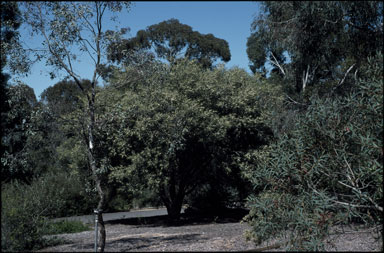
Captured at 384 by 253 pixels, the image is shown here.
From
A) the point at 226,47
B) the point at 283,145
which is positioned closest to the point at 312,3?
the point at 283,145

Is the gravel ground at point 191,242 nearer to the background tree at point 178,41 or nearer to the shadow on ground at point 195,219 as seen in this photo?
the shadow on ground at point 195,219

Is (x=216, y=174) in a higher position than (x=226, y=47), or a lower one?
lower

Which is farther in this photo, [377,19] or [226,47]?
[226,47]

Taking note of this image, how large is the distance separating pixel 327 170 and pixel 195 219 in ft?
38.6

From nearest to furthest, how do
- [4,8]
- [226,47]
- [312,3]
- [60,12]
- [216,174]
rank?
1. [60,12]
2. [4,8]
3. [312,3]
4. [216,174]
5. [226,47]

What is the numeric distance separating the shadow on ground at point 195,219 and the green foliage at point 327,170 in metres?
9.62

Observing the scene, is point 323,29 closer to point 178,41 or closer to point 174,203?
point 174,203

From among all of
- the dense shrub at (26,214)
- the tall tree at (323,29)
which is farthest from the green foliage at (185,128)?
the dense shrub at (26,214)

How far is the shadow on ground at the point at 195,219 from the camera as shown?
1614 centimetres

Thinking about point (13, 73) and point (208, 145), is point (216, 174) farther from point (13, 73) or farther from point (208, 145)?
point (13, 73)

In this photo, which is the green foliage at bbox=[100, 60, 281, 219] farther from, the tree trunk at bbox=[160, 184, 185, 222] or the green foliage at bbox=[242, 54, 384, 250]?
the green foliage at bbox=[242, 54, 384, 250]

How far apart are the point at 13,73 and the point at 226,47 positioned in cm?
2670

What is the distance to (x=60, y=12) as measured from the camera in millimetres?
9133

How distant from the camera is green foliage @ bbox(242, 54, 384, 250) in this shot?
570cm
